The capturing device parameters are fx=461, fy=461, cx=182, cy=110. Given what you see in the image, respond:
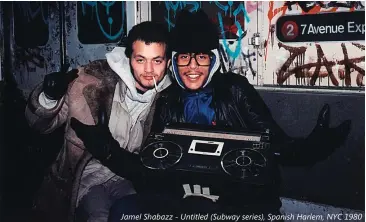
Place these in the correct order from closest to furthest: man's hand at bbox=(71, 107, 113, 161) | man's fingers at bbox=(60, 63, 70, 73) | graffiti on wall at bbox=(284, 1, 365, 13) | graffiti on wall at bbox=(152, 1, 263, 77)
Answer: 1. graffiti on wall at bbox=(284, 1, 365, 13)
2. man's hand at bbox=(71, 107, 113, 161)
3. graffiti on wall at bbox=(152, 1, 263, 77)
4. man's fingers at bbox=(60, 63, 70, 73)

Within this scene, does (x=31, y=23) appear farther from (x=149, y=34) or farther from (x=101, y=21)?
(x=149, y=34)

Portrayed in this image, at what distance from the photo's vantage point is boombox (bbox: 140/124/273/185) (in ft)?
8.44

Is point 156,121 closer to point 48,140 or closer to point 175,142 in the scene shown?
point 175,142

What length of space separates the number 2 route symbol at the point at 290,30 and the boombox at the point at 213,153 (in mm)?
753

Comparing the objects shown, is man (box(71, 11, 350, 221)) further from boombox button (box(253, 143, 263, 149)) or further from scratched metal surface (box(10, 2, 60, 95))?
scratched metal surface (box(10, 2, 60, 95))

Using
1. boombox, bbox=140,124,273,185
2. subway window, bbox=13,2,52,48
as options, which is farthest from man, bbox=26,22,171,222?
boombox, bbox=140,124,273,185

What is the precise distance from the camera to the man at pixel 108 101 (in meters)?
3.36

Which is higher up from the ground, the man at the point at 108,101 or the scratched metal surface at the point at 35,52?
the scratched metal surface at the point at 35,52

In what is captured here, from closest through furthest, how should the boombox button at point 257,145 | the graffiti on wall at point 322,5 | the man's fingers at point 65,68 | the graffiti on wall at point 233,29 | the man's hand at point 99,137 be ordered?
the boombox button at point 257,145
the graffiti on wall at point 322,5
the man's hand at point 99,137
the graffiti on wall at point 233,29
the man's fingers at point 65,68

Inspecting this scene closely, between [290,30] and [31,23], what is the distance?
219cm

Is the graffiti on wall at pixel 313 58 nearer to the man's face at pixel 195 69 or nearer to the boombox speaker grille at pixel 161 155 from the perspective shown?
the man's face at pixel 195 69

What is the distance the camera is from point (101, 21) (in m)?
3.60

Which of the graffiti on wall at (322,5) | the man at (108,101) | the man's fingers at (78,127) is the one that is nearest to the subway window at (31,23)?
the man at (108,101)

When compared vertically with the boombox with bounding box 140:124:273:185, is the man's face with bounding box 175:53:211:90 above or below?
above
